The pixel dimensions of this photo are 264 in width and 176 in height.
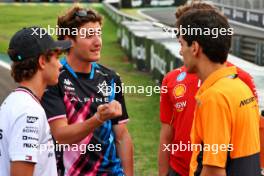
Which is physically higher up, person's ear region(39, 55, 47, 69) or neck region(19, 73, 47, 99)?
person's ear region(39, 55, 47, 69)

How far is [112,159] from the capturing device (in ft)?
15.2

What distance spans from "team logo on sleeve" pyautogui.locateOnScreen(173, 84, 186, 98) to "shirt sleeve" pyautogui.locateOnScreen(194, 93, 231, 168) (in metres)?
1.28

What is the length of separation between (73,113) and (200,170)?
4.08ft

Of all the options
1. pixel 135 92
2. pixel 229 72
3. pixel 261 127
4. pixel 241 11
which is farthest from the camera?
pixel 241 11

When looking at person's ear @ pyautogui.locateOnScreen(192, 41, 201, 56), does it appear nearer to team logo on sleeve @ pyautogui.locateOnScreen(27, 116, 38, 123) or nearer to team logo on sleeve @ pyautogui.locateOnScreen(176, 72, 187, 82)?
team logo on sleeve @ pyautogui.locateOnScreen(27, 116, 38, 123)

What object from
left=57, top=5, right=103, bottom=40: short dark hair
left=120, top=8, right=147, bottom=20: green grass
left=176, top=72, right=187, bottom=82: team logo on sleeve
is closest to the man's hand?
left=57, top=5, right=103, bottom=40: short dark hair

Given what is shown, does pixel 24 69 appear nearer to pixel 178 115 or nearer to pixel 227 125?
pixel 227 125

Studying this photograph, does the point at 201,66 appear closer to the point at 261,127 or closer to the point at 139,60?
the point at 261,127

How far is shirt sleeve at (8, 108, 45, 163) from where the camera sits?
340 cm

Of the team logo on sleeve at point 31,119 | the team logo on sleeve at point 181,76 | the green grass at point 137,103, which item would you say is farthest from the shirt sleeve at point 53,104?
the green grass at point 137,103

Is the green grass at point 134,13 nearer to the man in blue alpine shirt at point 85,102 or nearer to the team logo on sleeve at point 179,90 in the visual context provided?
the team logo on sleeve at point 179,90

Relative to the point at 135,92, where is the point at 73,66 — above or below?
above

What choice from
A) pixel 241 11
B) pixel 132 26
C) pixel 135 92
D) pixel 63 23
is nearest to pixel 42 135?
pixel 63 23

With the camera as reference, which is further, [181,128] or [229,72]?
[181,128]
